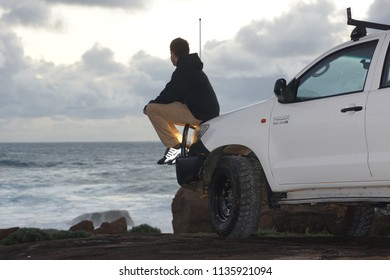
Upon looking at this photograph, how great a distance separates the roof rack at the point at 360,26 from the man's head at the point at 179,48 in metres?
2.31

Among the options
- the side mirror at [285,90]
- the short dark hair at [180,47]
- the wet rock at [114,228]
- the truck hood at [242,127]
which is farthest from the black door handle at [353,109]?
the wet rock at [114,228]

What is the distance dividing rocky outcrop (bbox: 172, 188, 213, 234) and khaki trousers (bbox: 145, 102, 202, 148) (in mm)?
7351

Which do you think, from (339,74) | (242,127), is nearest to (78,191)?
(242,127)

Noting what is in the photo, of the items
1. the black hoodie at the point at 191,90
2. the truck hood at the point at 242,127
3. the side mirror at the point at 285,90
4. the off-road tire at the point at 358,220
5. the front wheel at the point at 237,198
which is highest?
the black hoodie at the point at 191,90

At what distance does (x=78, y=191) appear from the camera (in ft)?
149

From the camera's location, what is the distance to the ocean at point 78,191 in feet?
Result: 104

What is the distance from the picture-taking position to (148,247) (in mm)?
7883

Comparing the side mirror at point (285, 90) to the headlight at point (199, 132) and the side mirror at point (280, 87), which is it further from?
the headlight at point (199, 132)

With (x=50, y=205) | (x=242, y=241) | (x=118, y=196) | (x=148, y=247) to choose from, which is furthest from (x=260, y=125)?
(x=118, y=196)

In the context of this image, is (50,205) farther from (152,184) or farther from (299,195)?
(299,195)

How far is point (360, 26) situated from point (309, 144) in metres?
1.30

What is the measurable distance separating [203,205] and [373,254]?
32.1ft

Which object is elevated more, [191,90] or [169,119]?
[191,90]

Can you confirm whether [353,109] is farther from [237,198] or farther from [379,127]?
[237,198]
